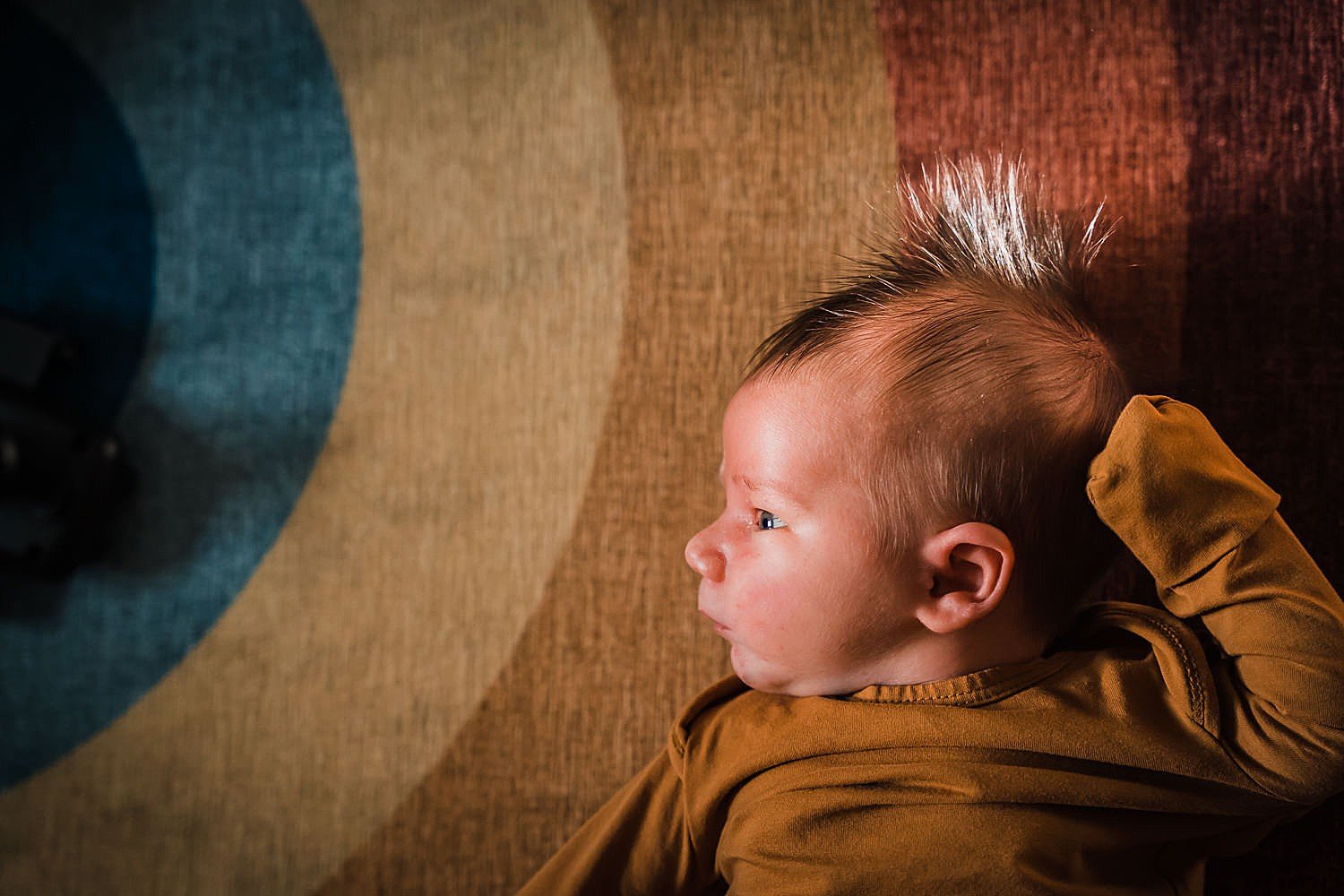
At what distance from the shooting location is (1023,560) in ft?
2.03

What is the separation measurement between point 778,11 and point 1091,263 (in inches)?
13.5

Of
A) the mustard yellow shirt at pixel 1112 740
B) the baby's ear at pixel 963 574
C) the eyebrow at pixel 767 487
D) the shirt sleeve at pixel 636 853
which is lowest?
the shirt sleeve at pixel 636 853

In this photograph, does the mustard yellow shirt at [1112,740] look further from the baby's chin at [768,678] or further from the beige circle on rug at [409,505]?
the beige circle on rug at [409,505]

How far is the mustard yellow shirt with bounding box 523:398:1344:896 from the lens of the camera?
0.59 m

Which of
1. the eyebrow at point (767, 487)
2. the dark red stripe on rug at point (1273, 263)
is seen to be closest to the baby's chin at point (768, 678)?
the eyebrow at point (767, 487)

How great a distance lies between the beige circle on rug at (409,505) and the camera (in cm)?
84

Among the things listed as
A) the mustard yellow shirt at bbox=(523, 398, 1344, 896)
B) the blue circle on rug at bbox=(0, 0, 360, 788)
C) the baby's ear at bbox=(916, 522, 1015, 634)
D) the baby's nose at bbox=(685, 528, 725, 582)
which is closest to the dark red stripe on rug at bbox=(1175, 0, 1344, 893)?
the mustard yellow shirt at bbox=(523, 398, 1344, 896)

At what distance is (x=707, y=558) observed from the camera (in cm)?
65

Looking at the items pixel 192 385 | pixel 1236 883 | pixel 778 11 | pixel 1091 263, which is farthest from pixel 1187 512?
pixel 192 385

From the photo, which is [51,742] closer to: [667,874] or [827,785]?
[667,874]

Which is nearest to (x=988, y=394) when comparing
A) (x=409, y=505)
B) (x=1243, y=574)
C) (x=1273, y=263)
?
(x=1243, y=574)

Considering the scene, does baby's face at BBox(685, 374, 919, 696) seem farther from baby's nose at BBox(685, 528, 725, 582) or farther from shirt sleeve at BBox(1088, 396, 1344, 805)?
shirt sleeve at BBox(1088, 396, 1344, 805)

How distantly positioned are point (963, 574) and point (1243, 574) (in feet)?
0.56

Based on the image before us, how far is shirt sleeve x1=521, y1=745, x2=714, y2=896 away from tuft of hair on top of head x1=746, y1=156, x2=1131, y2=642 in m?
0.27
